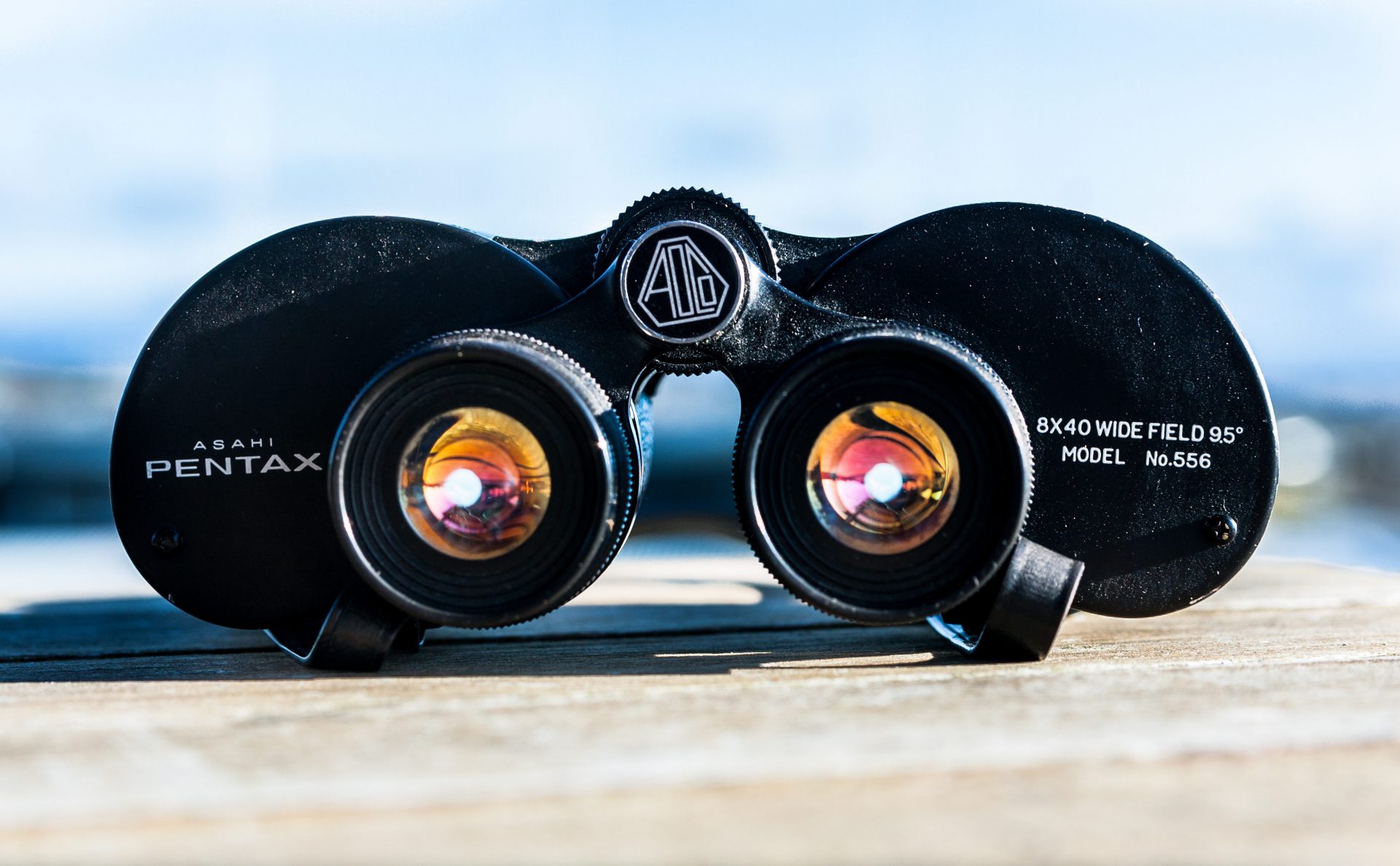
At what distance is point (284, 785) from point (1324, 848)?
0.73 m

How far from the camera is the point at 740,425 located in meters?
1.47

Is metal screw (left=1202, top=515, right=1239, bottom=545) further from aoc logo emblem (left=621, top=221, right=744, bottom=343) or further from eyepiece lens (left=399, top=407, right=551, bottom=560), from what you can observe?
eyepiece lens (left=399, top=407, right=551, bottom=560)

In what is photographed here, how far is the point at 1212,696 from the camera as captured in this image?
1.24 meters

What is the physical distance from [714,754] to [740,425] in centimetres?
53

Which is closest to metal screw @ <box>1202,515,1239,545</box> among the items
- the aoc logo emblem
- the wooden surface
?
the wooden surface

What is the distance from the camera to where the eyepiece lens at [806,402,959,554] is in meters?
1.44

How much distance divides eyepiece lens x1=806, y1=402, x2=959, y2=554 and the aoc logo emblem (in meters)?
0.21

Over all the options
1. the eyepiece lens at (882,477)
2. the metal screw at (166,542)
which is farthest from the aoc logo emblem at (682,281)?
the metal screw at (166,542)

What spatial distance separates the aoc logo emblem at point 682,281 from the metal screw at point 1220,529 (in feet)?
2.16

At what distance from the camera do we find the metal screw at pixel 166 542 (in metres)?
1.58

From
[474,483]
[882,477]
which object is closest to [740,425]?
[882,477]

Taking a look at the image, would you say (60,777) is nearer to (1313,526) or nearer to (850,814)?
(850,814)

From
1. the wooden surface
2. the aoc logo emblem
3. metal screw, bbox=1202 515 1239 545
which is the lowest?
the wooden surface

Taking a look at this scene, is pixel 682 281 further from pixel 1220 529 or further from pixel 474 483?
pixel 1220 529
